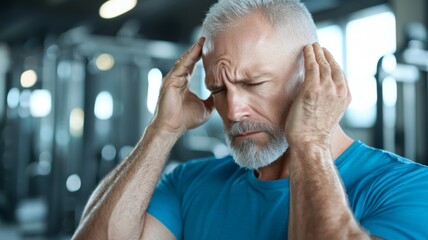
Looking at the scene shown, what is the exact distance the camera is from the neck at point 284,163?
4.48 ft

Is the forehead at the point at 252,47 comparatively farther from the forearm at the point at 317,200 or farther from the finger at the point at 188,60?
the forearm at the point at 317,200

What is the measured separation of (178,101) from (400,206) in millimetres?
766

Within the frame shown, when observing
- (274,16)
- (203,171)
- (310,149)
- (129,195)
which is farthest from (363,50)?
(310,149)

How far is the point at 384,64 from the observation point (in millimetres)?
2945

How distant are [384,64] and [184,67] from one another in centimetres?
173

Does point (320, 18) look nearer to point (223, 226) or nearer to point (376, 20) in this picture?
point (376, 20)

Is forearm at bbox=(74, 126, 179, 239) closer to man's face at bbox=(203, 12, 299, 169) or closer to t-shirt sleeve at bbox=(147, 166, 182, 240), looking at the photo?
t-shirt sleeve at bbox=(147, 166, 182, 240)

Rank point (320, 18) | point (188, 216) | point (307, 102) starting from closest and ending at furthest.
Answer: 1. point (307, 102)
2. point (188, 216)
3. point (320, 18)

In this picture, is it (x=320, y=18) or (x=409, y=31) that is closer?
(x=409, y=31)

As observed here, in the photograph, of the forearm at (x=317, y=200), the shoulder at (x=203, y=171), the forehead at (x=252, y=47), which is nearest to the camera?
the forearm at (x=317, y=200)

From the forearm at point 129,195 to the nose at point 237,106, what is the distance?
0.99 ft

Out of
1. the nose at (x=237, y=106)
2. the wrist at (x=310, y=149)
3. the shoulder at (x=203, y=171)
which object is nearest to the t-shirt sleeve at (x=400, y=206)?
the wrist at (x=310, y=149)

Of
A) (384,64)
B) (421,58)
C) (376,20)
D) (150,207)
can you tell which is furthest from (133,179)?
(376,20)

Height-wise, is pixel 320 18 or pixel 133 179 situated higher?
pixel 320 18
